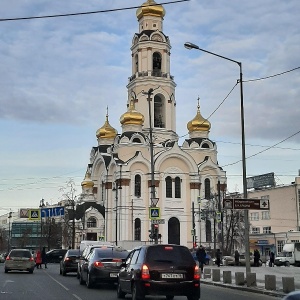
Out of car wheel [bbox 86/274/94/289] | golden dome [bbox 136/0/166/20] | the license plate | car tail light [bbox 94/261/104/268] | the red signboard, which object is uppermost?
golden dome [bbox 136/0/166/20]

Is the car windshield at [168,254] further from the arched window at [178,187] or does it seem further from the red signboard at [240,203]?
the arched window at [178,187]

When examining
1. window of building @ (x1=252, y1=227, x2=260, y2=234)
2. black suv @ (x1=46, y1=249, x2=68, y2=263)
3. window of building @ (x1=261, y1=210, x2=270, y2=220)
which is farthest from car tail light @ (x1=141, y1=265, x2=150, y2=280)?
window of building @ (x1=252, y1=227, x2=260, y2=234)

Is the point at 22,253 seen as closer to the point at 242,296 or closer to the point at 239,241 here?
the point at 242,296

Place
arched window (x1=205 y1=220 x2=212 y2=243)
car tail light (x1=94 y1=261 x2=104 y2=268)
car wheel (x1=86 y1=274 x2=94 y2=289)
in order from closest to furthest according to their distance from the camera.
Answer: car tail light (x1=94 y1=261 x2=104 y2=268)
car wheel (x1=86 y1=274 x2=94 y2=289)
arched window (x1=205 y1=220 x2=212 y2=243)

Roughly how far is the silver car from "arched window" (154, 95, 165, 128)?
5398 centimetres

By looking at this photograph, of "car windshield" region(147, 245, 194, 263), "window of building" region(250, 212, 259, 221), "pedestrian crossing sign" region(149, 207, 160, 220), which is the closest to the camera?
"car windshield" region(147, 245, 194, 263)

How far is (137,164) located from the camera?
79.6m

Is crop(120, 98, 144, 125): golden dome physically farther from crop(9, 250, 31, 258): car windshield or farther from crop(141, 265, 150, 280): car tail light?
crop(141, 265, 150, 280): car tail light

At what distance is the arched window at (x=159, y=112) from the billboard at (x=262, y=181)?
23.8m

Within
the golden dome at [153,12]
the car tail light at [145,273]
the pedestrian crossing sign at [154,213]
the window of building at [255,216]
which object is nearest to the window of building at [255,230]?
the window of building at [255,216]

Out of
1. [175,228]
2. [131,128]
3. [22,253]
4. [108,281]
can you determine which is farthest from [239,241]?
[108,281]

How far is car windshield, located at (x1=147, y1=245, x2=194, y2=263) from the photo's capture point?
50.1 ft

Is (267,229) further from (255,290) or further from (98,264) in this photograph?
(98,264)

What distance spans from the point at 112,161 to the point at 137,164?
13.7 feet
